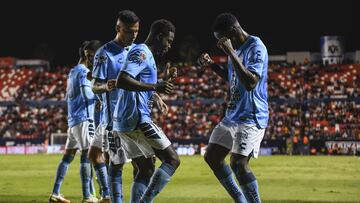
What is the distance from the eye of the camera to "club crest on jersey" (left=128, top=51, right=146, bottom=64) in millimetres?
7512

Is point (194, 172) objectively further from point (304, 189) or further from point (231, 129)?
point (231, 129)

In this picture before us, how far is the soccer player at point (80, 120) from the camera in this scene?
11.5 meters

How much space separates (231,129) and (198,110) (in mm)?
38578

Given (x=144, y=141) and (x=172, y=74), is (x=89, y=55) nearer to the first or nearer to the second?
(x=172, y=74)

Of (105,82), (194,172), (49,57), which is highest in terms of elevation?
(49,57)

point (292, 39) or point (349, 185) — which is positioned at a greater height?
point (292, 39)

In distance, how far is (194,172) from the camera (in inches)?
801

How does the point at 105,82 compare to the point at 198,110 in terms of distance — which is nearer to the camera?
the point at 105,82

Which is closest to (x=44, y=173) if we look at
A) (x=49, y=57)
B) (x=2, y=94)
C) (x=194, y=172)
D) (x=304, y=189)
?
(x=194, y=172)

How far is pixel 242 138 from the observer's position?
8109 millimetres

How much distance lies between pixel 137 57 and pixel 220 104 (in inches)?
1587

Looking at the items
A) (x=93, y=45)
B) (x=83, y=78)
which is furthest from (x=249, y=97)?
(x=83, y=78)

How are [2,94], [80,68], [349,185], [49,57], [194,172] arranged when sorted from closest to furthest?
[80,68]
[349,185]
[194,172]
[2,94]
[49,57]

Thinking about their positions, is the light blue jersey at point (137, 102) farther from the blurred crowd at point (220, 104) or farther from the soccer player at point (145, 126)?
the blurred crowd at point (220, 104)
